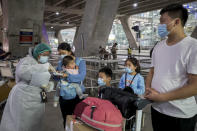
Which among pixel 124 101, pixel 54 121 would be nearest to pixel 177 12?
pixel 124 101

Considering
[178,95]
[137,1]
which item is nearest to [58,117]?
[178,95]

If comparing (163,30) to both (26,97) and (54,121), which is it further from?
(54,121)

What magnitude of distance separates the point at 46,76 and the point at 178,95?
1846 millimetres

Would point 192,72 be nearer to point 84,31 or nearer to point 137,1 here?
point 84,31

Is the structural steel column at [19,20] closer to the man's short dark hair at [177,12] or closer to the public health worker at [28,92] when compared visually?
the public health worker at [28,92]

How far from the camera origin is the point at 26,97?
8.75ft

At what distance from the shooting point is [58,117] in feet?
15.4

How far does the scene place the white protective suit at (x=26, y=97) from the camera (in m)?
2.60

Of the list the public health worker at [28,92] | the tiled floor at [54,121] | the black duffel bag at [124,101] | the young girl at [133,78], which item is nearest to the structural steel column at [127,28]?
the tiled floor at [54,121]

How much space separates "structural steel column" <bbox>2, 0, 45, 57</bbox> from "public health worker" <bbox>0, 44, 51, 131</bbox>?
942cm

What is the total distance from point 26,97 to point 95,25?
351 inches

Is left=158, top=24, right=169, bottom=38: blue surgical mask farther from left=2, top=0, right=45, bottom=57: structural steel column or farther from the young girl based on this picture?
left=2, top=0, right=45, bottom=57: structural steel column

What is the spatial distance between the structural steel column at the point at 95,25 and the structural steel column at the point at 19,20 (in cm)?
305

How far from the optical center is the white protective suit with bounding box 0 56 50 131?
8.54 ft
